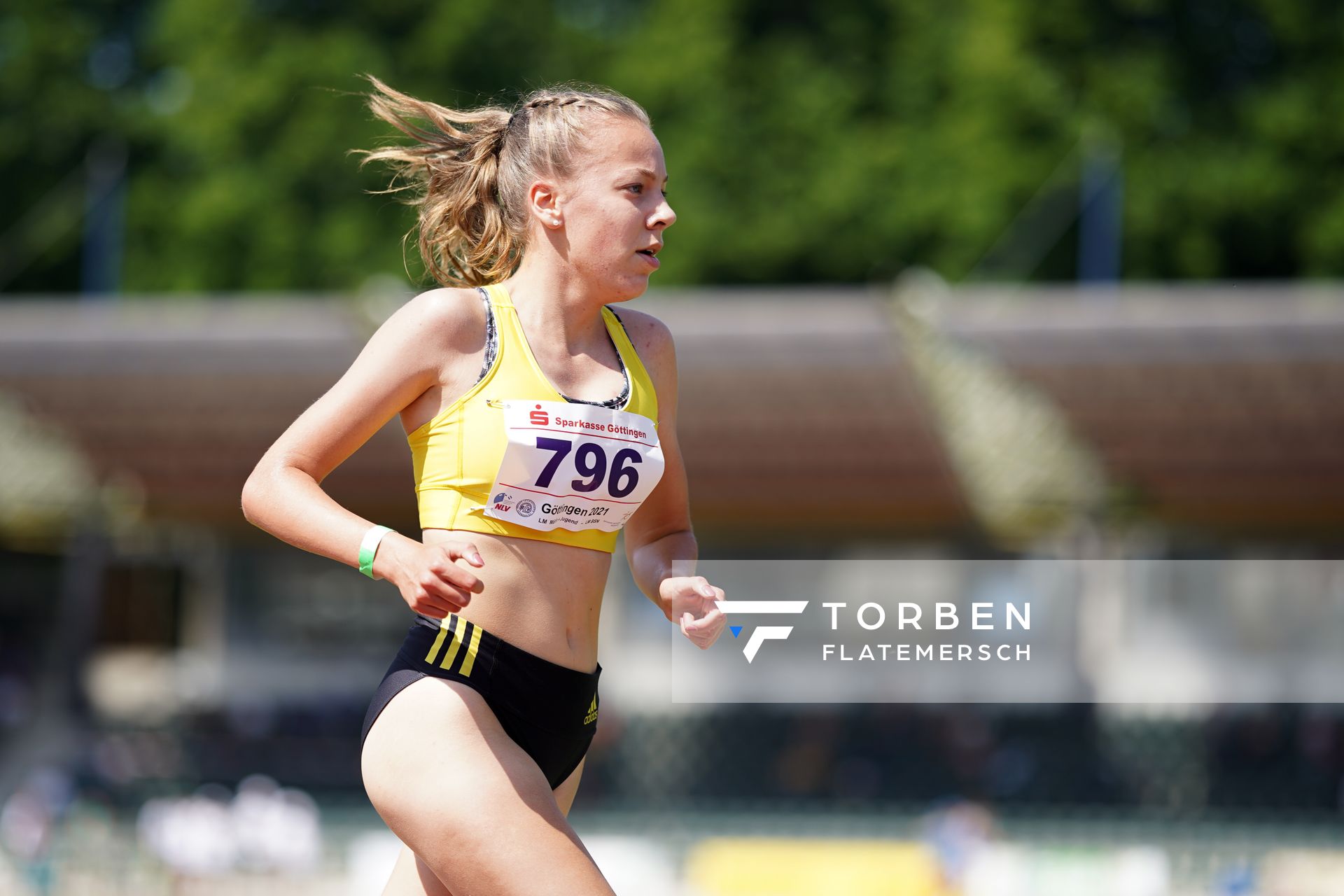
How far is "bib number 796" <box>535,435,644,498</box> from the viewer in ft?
8.83

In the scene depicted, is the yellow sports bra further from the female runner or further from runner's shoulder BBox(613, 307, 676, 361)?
runner's shoulder BBox(613, 307, 676, 361)

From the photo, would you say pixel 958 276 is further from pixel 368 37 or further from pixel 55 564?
pixel 55 564

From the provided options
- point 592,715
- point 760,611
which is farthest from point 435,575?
point 760,611

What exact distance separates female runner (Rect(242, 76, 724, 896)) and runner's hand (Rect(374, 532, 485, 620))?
0.04ft

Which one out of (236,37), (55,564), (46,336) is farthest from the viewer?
(236,37)

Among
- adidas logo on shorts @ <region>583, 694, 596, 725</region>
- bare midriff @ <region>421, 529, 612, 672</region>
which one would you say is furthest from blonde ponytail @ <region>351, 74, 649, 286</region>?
adidas logo on shorts @ <region>583, 694, 596, 725</region>

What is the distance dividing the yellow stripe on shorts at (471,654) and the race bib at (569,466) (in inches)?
7.7

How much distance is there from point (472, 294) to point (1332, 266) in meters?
22.1

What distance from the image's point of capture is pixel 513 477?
2.68m

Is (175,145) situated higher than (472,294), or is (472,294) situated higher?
(175,145)

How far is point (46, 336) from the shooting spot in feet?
51.6

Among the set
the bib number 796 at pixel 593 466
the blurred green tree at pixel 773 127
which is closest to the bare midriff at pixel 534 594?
the bib number 796 at pixel 593 466

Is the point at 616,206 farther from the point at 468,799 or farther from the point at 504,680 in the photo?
the point at 468,799

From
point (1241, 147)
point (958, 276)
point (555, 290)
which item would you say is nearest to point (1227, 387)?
point (958, 276)
